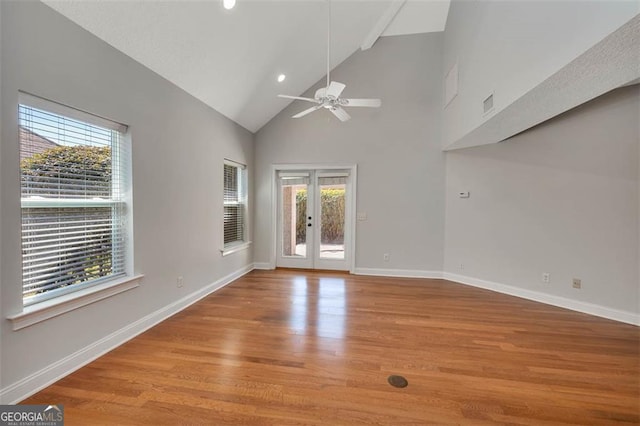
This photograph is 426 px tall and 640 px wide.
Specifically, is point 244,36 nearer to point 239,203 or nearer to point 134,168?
point 134,168

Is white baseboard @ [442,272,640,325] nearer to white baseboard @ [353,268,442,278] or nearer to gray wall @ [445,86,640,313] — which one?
gray wall @ [445,86,640,313]

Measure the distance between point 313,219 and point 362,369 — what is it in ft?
11.7

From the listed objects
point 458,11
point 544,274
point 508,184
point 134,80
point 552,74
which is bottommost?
point 544,274

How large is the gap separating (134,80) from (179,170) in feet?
3.38

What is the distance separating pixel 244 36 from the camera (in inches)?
128

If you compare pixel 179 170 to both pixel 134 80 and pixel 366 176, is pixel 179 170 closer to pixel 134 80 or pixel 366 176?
pixel 134 80

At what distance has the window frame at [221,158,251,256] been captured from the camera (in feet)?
15.4

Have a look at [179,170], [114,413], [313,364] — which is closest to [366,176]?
[179,170]

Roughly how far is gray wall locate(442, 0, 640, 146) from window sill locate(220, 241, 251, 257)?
4017 millimetres

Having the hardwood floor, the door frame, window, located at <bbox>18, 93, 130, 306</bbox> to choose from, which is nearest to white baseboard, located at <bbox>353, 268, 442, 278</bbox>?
the door frame

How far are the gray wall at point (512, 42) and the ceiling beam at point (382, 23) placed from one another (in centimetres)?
88

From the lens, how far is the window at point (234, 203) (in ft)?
16.0

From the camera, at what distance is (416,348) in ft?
8.48

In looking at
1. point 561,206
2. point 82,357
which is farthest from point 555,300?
point 82,357
